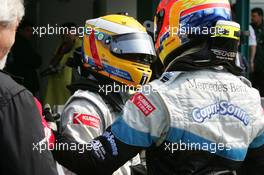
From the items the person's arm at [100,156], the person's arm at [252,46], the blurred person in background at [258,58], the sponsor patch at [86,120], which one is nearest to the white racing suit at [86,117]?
the sponsor patch at [86,120]

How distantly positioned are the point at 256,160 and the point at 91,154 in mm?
701

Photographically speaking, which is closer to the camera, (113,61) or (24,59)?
(113,61)

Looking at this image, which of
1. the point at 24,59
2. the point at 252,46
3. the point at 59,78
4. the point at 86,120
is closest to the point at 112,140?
the point at 86,120

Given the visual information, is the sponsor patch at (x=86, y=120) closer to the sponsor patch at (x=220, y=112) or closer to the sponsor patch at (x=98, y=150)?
the sponsor patch at (x=98, y=150)

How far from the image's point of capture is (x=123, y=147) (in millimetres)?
2248

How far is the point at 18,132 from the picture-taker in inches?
71.8

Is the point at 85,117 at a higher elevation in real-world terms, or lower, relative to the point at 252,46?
higher

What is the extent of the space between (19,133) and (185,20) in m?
0.88

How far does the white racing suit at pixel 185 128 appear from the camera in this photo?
2.21 meters

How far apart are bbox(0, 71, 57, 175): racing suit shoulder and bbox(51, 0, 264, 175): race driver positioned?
17.5 inches

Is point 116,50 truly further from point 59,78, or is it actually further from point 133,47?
point 59,78

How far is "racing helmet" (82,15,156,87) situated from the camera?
11.3ft

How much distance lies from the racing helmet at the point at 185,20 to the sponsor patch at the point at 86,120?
59 cm

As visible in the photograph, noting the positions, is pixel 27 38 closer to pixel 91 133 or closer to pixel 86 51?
pixel 86 51
